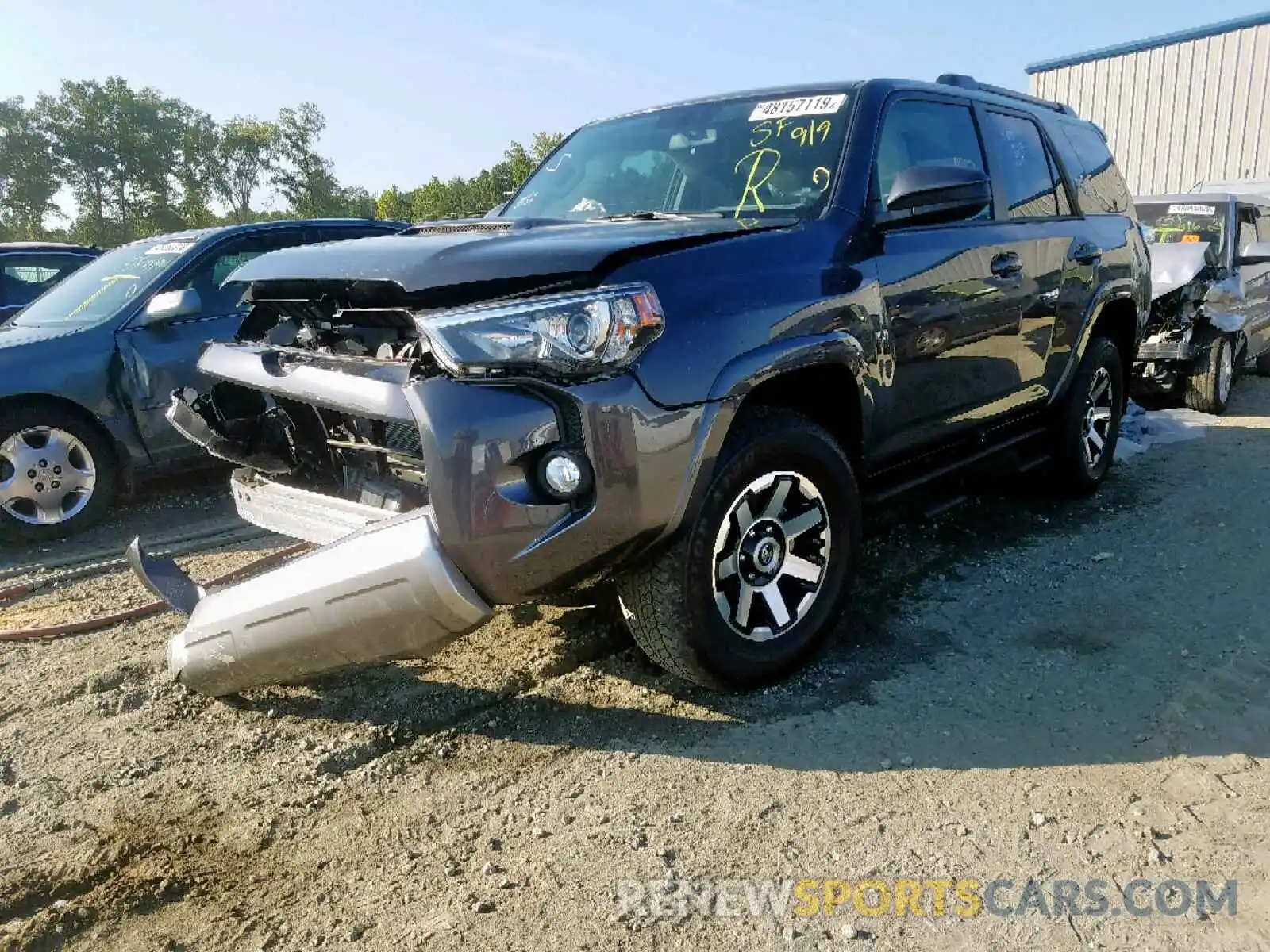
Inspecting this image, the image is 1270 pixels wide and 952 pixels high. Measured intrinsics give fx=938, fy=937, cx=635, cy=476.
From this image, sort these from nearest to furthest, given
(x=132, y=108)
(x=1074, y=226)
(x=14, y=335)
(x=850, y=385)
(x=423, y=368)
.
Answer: (x=423, y=368) < (x=850, y=385) < (x=1074, y=226) < (x=14, y=335) < (x=132, y=108)

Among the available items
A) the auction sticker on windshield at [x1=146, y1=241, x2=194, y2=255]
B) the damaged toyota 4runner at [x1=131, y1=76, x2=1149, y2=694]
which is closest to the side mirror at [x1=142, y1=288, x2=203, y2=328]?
the auction sticker on windshield at [x1=146, y1=241, x2=194, y2=255]

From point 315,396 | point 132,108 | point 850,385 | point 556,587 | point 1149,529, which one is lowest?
point 1149,529

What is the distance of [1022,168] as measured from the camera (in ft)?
14.7

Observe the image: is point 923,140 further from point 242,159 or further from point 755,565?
point 242,159

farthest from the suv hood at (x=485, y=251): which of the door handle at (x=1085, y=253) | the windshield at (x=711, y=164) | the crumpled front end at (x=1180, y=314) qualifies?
the crumpled front end at (x=1180, y=314)

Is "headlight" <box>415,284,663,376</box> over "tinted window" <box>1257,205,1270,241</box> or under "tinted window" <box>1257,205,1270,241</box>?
over

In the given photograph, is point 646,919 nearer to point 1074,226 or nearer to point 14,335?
point 1074,226

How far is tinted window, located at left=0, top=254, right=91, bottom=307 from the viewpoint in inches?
316

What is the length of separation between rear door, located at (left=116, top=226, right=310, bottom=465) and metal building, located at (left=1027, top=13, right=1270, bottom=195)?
1897 cm

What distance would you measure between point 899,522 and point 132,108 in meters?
50.0

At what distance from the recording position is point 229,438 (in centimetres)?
340

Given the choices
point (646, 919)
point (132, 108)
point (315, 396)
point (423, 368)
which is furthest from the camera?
point (132, 108)

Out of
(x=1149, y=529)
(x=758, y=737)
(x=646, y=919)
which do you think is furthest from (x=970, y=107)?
(x=646, y=919)

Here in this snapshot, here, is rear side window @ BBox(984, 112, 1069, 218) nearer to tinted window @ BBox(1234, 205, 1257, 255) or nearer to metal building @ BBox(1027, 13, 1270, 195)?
tinted window @ BBox(1234, 205, 1257, 255)
